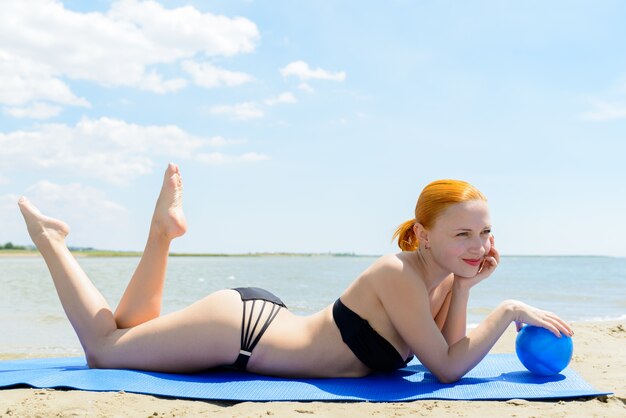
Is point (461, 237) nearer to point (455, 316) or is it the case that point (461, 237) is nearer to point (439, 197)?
point (439, 197)

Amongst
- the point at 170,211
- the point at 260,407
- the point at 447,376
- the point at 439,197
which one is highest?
the point at 439,197

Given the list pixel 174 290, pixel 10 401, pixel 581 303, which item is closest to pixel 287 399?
pixel 10 401

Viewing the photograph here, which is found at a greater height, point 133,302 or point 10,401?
point 133,302

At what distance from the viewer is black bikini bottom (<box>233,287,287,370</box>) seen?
406 cm

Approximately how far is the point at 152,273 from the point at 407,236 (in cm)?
179

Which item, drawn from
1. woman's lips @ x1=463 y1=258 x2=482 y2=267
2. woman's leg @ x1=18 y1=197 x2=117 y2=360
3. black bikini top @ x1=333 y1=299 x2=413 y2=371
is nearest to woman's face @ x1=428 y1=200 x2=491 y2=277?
woman's lips @ x1=463 y1=258 x2=482 y2=267

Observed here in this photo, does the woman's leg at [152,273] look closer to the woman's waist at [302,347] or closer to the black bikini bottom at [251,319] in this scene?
the black bikini bottom at [251,319]

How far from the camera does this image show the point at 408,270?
12.5 ft

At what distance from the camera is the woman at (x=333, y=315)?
12.8ft

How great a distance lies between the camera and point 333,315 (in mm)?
4090

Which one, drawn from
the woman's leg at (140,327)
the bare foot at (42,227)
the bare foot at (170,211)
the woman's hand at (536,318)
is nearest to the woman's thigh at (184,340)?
the woman's leg at (140,327)

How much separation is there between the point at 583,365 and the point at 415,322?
2.29m

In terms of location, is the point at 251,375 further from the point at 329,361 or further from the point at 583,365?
the point at 583,365

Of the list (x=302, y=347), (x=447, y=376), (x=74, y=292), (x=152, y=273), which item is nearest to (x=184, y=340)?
(x=152, y=273)
